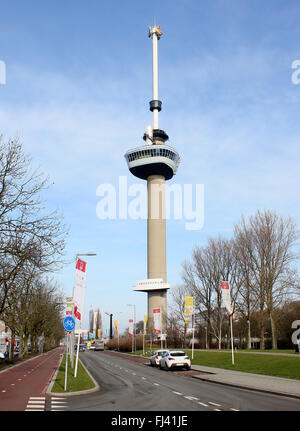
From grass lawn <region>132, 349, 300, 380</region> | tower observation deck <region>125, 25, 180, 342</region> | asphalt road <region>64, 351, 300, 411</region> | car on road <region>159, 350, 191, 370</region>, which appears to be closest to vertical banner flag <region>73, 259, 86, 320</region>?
asphalt road <region>64, 351, 300, 411</region>

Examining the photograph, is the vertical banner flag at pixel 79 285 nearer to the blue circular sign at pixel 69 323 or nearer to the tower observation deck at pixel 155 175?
the blue circular sign at pixel 69 323

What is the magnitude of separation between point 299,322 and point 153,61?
86.2 metres

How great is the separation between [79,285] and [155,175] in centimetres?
8835

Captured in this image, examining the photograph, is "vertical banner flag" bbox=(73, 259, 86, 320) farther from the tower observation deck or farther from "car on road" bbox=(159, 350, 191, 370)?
the tower observation deck

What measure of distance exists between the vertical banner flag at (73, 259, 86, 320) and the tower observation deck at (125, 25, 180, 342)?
7496 cm

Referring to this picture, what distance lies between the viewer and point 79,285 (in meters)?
23.2

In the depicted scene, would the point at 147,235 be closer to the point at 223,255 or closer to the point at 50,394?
the point at 223,255

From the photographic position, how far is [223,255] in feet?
206

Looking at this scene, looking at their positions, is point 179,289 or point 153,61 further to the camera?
point 153,61

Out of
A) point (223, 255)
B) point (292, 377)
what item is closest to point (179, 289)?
point (223, 255)

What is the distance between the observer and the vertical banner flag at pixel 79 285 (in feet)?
75.3

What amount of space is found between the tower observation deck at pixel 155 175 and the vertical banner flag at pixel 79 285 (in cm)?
7496

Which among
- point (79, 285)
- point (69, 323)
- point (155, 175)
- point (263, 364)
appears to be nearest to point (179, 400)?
point (69, 323)
